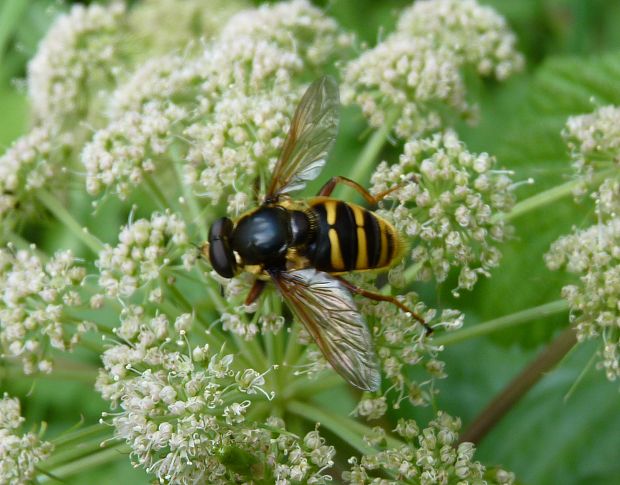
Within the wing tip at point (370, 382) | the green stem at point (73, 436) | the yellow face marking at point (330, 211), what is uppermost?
the yellow face marking at point (330, 211)

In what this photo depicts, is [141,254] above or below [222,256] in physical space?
above

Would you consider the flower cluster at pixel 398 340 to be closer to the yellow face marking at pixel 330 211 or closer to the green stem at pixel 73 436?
the yellow face marking at pixel 330 211

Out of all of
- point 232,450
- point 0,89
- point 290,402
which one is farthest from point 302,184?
point 0,89

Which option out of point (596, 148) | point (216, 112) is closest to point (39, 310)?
point (216, 112)

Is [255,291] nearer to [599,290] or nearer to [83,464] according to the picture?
[83,464]

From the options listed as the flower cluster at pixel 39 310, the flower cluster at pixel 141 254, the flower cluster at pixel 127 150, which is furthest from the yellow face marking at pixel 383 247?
the flower cluster at pixel 39 310
